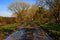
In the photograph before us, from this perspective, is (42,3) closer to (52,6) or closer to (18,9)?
(52,6)

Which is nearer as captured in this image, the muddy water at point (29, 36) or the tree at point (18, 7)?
the muddy water at point (29, 36)

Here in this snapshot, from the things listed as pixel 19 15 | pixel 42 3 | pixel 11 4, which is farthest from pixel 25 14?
pixel 42 3

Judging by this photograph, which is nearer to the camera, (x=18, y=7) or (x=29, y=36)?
(x=29, y=36)

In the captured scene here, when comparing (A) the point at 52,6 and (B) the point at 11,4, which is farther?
(B) the point at 11,4

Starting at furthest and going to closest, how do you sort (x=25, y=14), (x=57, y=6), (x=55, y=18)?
1. (x=25, y=14)
2. (x=55, y=18)
3. (x=57, y=6)

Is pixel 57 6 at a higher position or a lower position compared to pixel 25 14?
higher

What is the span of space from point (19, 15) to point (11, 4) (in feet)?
22.5

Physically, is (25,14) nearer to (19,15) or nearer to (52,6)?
(19,15)

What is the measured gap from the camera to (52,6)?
3447cm

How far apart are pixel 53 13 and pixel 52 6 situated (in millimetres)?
1702

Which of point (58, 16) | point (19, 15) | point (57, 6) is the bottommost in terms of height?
point (19, 15)

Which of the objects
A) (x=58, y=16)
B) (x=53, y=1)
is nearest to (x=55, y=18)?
(x=58, y=16)

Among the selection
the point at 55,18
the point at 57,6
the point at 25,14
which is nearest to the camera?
the point at 57,6

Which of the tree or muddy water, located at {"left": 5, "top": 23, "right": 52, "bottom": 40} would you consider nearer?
muddy water, located at {"left": 5, "top": 23, "right": 52, "bottom": 40}
